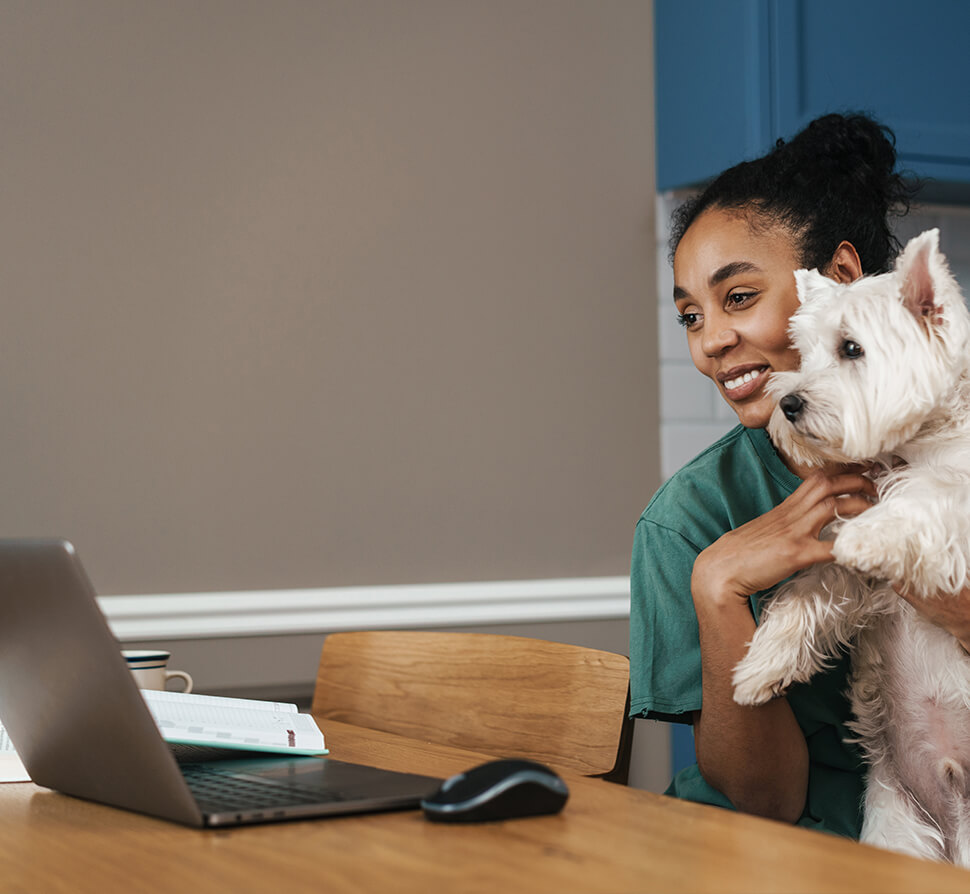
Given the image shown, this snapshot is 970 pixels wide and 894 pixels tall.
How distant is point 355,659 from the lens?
1505 mm

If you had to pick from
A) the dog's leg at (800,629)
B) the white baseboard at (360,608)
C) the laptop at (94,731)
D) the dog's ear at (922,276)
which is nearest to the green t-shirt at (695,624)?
the dog's leg at (800,629)

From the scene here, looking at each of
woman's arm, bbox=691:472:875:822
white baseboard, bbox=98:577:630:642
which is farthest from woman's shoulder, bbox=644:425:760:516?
white baseboard, bbox=98:577:630:642

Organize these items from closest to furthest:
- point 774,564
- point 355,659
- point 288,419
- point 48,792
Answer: point 48,792 < point 774,564 < point 355,659 < point 288,419

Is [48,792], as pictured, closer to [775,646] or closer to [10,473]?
[775,646]

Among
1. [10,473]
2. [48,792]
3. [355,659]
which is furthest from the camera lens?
[10,473]

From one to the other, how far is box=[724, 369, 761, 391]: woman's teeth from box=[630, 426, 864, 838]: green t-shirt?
0.07m

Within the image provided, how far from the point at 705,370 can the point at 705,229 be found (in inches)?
7.2

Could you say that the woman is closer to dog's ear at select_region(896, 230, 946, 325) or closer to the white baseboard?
dog's ear at select_region(896, 230, 946, 325)

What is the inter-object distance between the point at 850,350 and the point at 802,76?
1.25 meters

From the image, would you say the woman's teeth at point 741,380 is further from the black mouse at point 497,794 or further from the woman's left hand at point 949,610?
the black mouse at point 497,794

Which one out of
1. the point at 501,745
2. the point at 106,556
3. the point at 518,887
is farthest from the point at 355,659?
the point at 518,887

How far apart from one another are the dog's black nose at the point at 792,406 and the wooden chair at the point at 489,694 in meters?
0.33

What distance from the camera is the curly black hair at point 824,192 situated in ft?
4.36

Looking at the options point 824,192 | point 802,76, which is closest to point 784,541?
point 824,192
